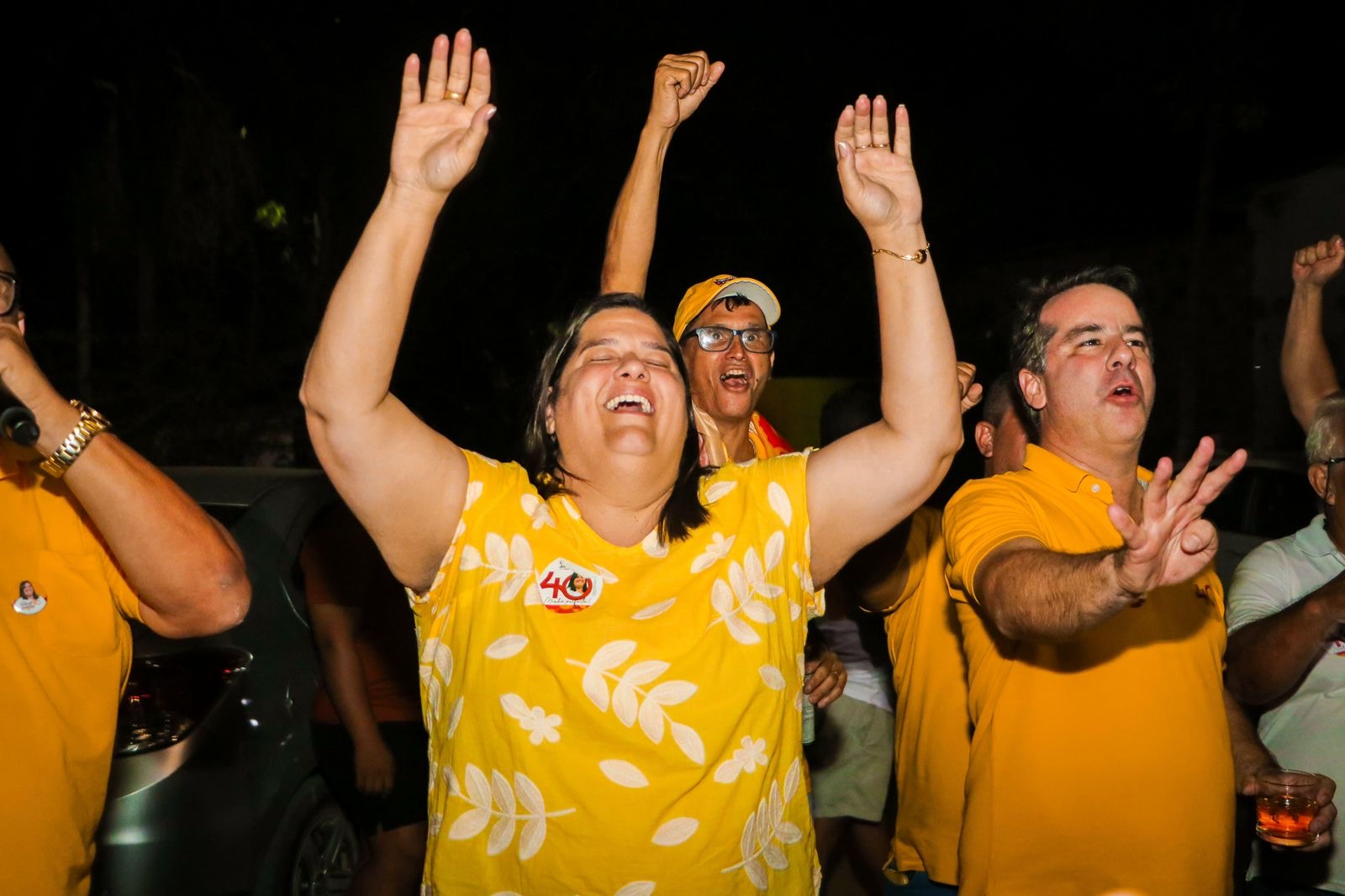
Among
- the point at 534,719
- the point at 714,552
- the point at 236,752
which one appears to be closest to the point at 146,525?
the point at 534,719

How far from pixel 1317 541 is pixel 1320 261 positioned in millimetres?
1160

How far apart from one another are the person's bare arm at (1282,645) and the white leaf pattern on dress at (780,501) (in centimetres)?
156

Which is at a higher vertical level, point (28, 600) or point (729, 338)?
point (729, 338)

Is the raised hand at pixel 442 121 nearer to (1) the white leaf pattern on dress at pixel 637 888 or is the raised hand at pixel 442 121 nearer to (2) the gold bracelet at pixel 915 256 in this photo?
(2) the gold bracelet at pixel 915 256

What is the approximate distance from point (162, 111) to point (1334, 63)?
16.5 metres

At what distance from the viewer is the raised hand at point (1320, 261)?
176 inches

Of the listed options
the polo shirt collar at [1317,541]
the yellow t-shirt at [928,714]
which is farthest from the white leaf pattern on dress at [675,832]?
the polo shirt collar at [1317,541]

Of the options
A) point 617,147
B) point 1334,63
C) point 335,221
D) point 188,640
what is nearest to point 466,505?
point 188,640

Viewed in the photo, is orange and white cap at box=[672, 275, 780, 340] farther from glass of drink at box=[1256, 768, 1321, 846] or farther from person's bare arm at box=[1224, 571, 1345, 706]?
glass of drink at box=[1256, 768, 1321, 846]

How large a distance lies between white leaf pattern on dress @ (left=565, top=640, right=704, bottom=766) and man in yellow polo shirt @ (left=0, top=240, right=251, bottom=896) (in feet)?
2.58

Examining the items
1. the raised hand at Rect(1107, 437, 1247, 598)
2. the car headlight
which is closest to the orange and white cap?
the car headlight

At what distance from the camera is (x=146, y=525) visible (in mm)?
2535

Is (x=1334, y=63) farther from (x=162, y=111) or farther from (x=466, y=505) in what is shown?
(x=466, y=505)

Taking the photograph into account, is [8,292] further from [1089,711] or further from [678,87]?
[1089,711]
